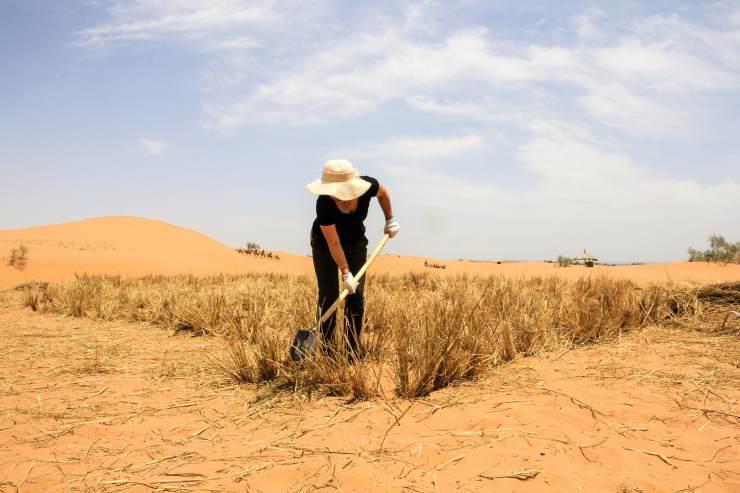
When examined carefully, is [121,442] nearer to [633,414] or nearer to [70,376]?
[70,376]

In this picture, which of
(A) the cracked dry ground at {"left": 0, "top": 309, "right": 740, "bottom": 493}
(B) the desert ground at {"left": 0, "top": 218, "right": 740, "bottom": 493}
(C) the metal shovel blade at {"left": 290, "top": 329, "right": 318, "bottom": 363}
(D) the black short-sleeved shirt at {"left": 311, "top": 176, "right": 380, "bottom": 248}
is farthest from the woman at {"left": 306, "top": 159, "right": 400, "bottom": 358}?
(A) the cracked dry ground at {"left": 0, "top": 309, "right": 740, "bottom": 493}

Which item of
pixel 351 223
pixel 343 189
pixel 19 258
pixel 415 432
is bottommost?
pixel 415 432

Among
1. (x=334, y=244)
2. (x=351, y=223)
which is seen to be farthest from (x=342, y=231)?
(x=334, y=244)

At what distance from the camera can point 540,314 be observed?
464 cm

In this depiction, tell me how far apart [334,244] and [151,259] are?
736 inches

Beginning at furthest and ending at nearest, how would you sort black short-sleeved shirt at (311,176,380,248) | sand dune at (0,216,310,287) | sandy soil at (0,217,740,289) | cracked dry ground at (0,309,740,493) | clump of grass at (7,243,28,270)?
sand dune at (0,216,310,287), clump of grass at (7,243,28,270), sandy soil at (0,217,740,289), black short-sleeved shirt at (311,176,380,248), cracked dry ground at (0,309,740,493)

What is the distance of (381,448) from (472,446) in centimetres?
40

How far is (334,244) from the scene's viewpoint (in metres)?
3.66

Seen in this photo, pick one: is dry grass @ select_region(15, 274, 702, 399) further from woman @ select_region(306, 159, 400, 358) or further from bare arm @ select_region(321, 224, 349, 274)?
bare arm @ select_region(321, 224, 349, 274)

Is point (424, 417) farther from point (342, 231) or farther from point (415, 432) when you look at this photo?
point (342, 231)

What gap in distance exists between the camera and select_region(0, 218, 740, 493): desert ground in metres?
2.25

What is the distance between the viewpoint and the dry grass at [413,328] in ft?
10.9

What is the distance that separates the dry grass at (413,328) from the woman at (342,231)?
13.2 inches

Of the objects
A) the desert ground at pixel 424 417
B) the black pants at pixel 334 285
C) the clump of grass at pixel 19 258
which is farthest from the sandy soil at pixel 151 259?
the black pants at pixel 334 285
